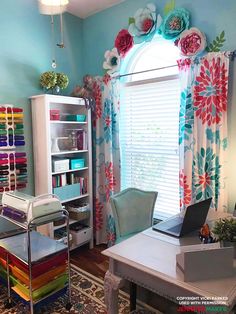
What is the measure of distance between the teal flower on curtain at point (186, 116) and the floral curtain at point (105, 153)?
0.81m

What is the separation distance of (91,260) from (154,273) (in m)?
1.77

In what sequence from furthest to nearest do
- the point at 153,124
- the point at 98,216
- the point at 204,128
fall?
the point at 98,216
the point at 153,124
the point at 204,128

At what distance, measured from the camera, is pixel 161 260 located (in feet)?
4.47

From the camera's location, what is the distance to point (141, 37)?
2629 millimetres

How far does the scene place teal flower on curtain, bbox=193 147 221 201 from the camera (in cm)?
221

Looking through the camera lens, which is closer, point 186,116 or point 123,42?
point 186,116

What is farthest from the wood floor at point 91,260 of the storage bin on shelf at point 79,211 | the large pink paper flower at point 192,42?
the large pink paper flower at point 192,42

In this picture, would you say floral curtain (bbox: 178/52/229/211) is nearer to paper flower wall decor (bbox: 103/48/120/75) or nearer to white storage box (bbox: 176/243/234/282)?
paper flower wall decor (bbox: 103/48/120/75)

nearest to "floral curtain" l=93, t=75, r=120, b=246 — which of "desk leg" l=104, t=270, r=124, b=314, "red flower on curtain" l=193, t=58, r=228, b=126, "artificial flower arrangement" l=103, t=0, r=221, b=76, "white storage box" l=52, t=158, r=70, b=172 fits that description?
"artificial flower arrangement" l=103, t=0, r=221, b=76

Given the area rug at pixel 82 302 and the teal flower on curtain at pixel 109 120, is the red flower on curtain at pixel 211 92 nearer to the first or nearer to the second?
the teal flower on curtain at pixel 109 120

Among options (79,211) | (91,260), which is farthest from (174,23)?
(91,260)

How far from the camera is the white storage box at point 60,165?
272cm

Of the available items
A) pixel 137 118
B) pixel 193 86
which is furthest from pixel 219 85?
pixel 137 118

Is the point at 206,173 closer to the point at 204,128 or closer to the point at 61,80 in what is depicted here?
the point at 204,128
